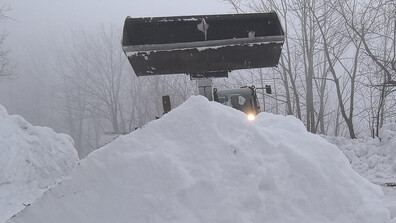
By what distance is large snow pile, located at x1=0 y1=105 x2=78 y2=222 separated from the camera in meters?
8.03

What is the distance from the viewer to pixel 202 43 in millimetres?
5863

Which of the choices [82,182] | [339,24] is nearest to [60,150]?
[82,182]

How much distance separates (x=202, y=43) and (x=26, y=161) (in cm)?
559

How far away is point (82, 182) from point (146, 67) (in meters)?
3.59

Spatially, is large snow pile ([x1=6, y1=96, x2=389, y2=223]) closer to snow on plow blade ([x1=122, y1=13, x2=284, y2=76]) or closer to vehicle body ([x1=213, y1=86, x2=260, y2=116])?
snow on plow blade ([x1=122, y1=13, x2=284, y2=76])

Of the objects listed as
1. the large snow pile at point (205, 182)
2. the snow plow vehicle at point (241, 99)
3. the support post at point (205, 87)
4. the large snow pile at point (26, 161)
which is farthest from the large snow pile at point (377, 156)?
the large snow pile at point (26, 161)

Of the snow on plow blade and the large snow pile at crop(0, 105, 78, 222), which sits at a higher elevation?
the snow on plow blade

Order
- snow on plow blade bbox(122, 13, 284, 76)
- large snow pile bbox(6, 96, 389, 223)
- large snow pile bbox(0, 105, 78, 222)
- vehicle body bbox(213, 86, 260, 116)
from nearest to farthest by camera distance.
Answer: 1. large snow pile bbox(6, 96, 389, 223)
2. snow on plow blade bbox(122, 13, 284, 76)
3. large snow pile bbox(0, 105, 78, 222)
4. vehicle body bbox(213, 86, 260, 116)

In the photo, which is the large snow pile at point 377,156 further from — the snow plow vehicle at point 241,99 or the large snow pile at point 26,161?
the large snow pile at point 26,161

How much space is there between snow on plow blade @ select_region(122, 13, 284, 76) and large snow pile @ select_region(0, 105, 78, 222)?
4065mm

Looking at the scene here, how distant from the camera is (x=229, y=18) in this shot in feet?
20.1

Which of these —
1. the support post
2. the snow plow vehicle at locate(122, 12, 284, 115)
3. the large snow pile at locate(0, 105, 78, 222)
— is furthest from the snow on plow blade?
the large snow pile at locate(0, 105, 78, 222)

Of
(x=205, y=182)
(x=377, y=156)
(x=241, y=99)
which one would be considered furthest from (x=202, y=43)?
(x=377, y=156)

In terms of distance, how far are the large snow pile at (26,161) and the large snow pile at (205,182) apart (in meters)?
5.12
